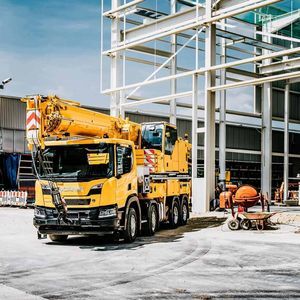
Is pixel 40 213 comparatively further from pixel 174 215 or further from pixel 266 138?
pixel 266 138

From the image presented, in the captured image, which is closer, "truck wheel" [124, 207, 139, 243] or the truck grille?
the truck grille

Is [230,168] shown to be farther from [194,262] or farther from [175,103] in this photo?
[194,262]

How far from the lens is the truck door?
47.0 ft

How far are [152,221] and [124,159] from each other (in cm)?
304

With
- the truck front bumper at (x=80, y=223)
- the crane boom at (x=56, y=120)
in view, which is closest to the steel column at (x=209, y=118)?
the crane boom at (x=56, y=120)

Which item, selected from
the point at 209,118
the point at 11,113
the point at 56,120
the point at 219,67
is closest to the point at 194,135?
the point at 209,118

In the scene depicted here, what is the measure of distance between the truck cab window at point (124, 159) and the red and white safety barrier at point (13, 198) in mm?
18569

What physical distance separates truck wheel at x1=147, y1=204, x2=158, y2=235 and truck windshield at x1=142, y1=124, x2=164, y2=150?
2.39 m

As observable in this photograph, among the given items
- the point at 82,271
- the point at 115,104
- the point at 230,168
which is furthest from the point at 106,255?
the point at 230,168

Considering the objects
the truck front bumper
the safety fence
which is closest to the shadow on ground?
the truck front bumper

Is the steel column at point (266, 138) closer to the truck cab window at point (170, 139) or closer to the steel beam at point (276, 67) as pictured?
the steel beam at point (276, 67)

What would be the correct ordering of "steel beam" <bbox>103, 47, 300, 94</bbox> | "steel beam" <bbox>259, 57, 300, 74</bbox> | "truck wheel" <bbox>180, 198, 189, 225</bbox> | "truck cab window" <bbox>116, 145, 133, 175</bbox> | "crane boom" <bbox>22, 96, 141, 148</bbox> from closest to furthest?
"crane boom" <bbox>22, 96, 141, 148</bbox>
"truck cab window" <bbox>116, 145, 133, 175</bbox>
"truck wheel" <bbox>180, 198, 189, 225</bbox>
"steel beam" <bbox>103, 47, 300, 94</bbox>
"steel beam" <bbox>259, 57, 300, 74</bbox>

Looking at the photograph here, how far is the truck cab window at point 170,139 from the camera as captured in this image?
1897cm

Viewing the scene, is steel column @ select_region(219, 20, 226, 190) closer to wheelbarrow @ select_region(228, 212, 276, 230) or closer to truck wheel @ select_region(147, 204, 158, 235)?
wheelbarrow @ select_region(228, 212, 276, 230)
